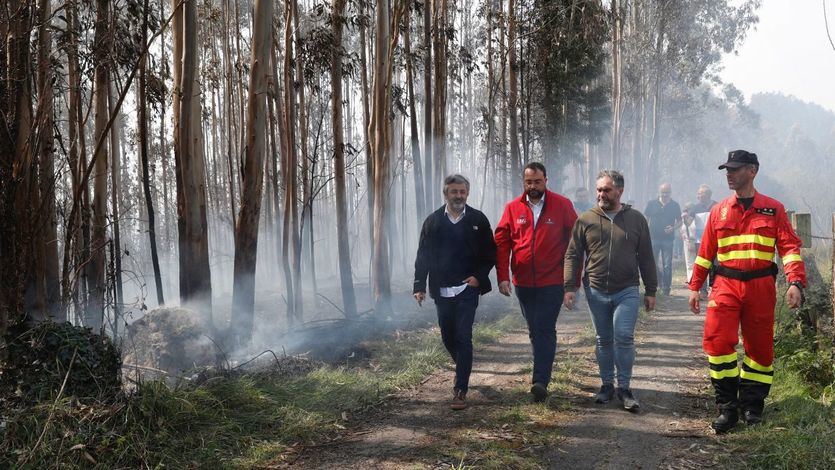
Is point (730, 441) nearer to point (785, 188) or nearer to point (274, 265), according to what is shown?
point (274, 265)

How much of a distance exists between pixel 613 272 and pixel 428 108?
10.4 meters

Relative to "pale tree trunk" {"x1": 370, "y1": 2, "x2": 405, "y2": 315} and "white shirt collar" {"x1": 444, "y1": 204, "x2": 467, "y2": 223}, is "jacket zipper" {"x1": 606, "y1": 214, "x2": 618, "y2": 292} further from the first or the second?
"pale tree trunk" {"x1": 370, "y1": 2, "x2": 405, "y2": 315}

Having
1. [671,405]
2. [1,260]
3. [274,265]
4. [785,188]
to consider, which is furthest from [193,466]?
[785,188]

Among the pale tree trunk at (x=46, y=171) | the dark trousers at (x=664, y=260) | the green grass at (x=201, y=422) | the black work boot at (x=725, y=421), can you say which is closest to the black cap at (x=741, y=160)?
the black work boot at (x=725, y=421)

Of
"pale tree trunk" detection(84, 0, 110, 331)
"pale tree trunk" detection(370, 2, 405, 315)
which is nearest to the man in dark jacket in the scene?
"pale tree trunk" detection(84, 0, 110, 331)

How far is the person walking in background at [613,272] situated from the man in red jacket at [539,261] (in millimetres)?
145

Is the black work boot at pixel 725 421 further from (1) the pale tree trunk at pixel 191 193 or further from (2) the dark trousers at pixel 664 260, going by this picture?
(2) the dark trousers at pixel 664 260

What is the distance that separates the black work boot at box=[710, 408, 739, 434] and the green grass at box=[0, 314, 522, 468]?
9.01 ft

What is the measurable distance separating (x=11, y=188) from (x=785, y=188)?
58.9m

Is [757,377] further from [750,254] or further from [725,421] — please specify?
[750,254]

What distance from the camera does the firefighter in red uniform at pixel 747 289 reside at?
4199mm

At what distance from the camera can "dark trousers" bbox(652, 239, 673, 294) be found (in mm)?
10844

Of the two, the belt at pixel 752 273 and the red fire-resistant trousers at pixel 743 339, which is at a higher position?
the belt at pixel 752 273

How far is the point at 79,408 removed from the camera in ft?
12.3
